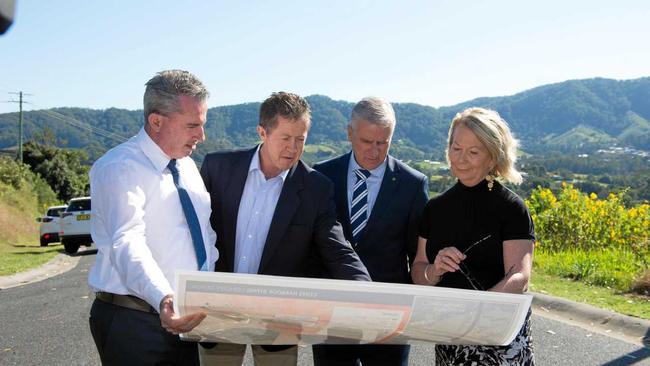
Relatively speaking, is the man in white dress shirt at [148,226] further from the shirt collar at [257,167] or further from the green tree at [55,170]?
the green tree at [55,170]

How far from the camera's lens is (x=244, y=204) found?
9.95ft

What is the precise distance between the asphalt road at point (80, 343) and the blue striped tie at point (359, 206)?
2853mm

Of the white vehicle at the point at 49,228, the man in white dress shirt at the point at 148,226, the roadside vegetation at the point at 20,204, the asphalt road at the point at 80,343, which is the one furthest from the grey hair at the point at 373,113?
the roadside vegetation at the point at 20,204

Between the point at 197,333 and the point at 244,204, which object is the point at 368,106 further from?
the point at 197,333

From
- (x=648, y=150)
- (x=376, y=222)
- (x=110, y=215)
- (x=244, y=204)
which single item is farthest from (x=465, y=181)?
(x=648, y=150)

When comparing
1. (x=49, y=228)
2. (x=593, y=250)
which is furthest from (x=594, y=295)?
(x=49, y=228)

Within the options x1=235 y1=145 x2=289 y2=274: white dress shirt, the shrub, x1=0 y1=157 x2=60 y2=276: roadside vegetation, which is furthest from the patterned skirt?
x1=0 y1=157 x2=60 y2=276: roadside vegetation

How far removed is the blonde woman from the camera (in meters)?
2.63

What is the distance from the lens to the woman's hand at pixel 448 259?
105 inches

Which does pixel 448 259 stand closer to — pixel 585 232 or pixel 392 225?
pixel 392 225

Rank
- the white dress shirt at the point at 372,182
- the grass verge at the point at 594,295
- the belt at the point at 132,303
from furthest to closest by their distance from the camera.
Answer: the grass verge at the point at 594,295 → the white dress shirt at the point at 372,182 → the belt at the point at 132,303

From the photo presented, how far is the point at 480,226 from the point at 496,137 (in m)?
0.39

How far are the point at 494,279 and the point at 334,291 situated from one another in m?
1.14

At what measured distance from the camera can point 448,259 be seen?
105 inches
